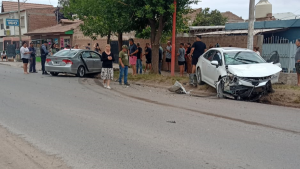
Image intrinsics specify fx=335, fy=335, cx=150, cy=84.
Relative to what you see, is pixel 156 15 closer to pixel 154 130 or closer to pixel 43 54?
pixel 43 54

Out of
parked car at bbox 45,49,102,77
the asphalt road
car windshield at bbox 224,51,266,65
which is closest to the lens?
the asphalt road

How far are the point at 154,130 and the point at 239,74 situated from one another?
4211mm

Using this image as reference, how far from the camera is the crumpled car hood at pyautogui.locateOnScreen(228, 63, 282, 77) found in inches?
→ 389

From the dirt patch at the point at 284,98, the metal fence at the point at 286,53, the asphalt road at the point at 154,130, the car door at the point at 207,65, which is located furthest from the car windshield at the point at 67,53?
the dirt patch at the point at 284,98

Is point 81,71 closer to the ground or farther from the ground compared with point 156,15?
closer to the ground

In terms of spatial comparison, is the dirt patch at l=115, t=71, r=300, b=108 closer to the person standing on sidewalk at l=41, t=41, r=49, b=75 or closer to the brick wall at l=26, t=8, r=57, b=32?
the person standing on sidewalk at l=41, t=41, r=49, b=75

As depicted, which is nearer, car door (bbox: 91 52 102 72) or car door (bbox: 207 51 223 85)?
car door (bbox: 207 51 223 85)

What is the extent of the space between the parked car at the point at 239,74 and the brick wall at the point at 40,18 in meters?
37.2

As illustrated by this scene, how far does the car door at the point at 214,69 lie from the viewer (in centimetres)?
1103

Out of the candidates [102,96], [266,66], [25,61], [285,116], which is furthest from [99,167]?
[25,61]

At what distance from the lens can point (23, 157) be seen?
5.31 m

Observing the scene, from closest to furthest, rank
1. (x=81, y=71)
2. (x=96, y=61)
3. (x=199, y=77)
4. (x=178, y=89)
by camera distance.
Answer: (x=178, y=89), (x=199, y=77), (x=81, y=71), (x=96, y=61)

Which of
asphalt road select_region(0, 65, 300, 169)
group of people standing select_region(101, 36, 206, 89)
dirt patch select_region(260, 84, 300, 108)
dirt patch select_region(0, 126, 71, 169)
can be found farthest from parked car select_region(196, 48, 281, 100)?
dirt patch select_region(0, 126, 71, 169)

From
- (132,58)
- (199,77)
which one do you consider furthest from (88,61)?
(199,77)
